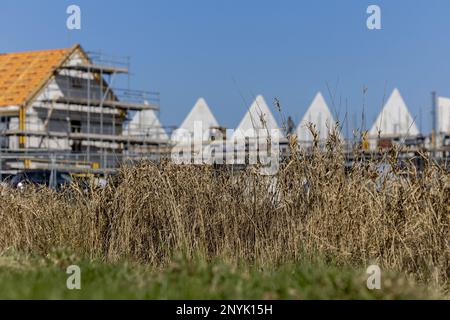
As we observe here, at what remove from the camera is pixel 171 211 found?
10.6 meters

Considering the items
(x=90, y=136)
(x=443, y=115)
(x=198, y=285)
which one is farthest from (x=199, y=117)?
(x=198, y=285)

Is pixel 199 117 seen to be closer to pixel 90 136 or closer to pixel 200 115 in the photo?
pixel 200 115

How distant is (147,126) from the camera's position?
59.2 meters

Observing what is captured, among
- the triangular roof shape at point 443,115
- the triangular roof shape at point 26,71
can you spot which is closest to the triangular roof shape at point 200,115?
the triangular roof shape at point 26,71

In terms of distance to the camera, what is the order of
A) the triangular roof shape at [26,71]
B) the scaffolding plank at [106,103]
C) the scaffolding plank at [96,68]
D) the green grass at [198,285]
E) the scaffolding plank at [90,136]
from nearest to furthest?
the green grass at [198,285], the scaffolding plank at [90,136], the triangular roof shape at [26,71], the scaffolding plank at [106,103], the scaffolding plank at [96,68]

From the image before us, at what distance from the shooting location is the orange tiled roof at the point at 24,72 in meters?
53.8

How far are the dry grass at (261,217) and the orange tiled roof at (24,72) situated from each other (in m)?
42.8

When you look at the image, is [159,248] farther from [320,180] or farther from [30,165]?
[30,165]

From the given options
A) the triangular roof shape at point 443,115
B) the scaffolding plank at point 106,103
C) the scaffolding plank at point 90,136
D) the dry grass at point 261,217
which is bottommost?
the dry grass at point 261,217

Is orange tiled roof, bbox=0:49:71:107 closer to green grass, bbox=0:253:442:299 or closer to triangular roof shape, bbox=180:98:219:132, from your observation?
triangular roof shape, bbox=180:98:219:132

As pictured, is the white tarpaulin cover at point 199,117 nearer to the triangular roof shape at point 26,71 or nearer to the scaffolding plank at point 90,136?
the scaffolding plank at point 90,136

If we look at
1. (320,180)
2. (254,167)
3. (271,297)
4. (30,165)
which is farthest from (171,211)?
(30,165)

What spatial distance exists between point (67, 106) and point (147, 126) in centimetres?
609

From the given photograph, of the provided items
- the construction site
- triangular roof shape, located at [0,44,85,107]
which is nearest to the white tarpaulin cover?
the construction site
